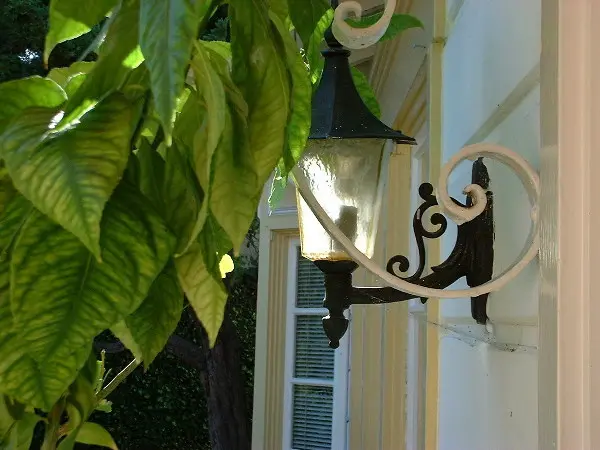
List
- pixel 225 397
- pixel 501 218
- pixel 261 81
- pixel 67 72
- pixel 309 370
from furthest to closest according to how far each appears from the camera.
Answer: pixel 225 397, pixel 309 370, pixel 501 218, pixel 67 72, pixel 261 81

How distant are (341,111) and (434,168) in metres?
0.48

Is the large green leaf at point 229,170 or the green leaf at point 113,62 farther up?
the green leaf at point 113,62

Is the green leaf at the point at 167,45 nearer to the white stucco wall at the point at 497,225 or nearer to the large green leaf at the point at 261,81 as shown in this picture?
the large green leaf at the point at 261,81

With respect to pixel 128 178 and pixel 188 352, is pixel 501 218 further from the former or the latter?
pixel 188 352

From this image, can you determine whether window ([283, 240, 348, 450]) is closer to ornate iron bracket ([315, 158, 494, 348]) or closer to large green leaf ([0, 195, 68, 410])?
ornate iron bracket ([315, 158, 494, 348])

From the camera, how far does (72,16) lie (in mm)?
486

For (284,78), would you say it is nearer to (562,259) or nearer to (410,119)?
(562,259)

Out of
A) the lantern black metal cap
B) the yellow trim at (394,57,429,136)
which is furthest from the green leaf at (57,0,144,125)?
the yellow trim at (394,57,429,136)

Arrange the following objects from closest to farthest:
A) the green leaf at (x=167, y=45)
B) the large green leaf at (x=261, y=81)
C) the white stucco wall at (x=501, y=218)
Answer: the green leaf at (x=167, y=45)
the large green leaf at (x=261, y=81)
the white stucco wall at (x=501, y=218)

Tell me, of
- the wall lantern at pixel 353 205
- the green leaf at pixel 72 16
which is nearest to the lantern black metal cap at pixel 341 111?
the wall lantern at pixel 353 205

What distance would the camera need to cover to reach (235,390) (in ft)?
22.3

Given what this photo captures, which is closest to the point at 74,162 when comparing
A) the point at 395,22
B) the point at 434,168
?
the point at 395,22

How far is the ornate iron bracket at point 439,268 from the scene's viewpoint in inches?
37.2

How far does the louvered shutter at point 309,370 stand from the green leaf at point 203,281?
13.8ft
